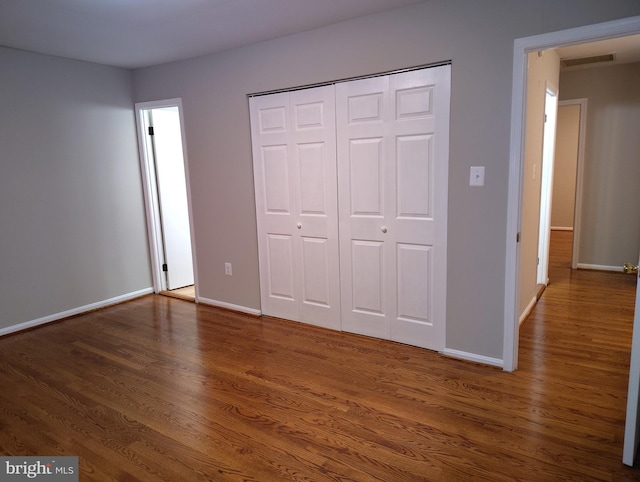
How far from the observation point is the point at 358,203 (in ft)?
10.5

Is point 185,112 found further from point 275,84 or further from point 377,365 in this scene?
point 377,365

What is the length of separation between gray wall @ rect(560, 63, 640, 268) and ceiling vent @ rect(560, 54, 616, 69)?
0.33 metres

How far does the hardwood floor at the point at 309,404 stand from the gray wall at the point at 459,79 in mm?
480

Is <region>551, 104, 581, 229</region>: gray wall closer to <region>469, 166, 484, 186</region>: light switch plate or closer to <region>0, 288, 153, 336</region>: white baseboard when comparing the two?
<region>469, 166, 484, 186</region>: light switch plate

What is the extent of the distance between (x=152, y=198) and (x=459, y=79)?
10.9ft

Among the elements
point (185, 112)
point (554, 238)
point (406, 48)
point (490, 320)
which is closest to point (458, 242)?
point (490, 320)

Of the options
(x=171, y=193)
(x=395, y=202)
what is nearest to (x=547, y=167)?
(x=395, y=202)

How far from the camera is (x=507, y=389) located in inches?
99.1

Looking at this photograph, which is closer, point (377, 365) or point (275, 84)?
point (377, 365)

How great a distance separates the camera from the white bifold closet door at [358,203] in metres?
2.88

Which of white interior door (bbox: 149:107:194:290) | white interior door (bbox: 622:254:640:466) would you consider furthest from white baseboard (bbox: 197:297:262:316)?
white interior door (bbox: 622:254:640:466)

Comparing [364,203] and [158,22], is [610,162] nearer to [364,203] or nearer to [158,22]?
[364,203]

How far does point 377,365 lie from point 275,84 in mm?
2319

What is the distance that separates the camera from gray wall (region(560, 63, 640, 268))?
484 centimetres
